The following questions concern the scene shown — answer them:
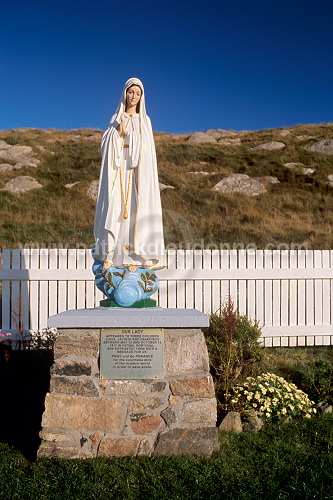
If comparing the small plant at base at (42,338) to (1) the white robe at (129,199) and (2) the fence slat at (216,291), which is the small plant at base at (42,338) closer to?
(2) the fence slat at (216,291)

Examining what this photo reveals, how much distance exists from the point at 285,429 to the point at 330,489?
1.47 metres

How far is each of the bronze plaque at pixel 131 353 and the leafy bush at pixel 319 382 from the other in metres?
2.53

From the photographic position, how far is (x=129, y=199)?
15.5 ft

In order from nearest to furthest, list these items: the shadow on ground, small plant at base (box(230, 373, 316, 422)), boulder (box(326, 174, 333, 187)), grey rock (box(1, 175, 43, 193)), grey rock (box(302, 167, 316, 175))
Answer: the shadow on ground, small plant at base (box(230, 373, 316, 422)), grey rock (box(1, 175, 43, 193)), boulder (box(326, 174, 333, 187)), grey rock (box(302, 167, 316, 175))

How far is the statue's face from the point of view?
4695 millimetres

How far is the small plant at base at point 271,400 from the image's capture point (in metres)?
4.91

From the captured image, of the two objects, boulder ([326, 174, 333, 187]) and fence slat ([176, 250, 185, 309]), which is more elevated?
boulder ([326, 174, 333, 187])

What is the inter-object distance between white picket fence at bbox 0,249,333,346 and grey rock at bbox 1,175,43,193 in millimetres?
13075

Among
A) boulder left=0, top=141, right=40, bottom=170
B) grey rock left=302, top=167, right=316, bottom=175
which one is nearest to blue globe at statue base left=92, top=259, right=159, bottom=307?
grey rock left=302, top=167, right=316, bottom=175

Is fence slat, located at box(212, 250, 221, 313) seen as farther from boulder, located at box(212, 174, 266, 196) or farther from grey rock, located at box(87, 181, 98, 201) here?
boulder, located at box(212, 174, 266, 196)

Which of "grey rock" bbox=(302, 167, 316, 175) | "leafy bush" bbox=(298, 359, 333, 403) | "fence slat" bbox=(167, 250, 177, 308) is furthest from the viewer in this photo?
"grey rock" bbox=(302, 167, 316, 175)

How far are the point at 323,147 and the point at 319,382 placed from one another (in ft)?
83.1

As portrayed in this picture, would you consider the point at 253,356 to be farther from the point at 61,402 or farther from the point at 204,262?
the point at 61,402

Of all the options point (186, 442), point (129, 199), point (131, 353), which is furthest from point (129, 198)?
point (186, 442)
